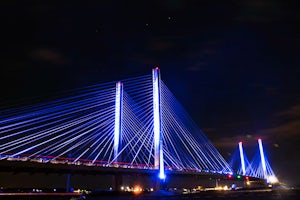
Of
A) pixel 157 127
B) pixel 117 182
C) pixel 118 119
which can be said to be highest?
pixel 118 119

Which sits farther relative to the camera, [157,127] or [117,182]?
[117,182]

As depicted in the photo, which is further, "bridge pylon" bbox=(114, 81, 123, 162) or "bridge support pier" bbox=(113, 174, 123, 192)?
"bridge support pier" bbox=(113, 174, 123, 192)

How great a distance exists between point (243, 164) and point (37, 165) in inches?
2401

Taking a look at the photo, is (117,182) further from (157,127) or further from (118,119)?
(157,127)

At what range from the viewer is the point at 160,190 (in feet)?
131

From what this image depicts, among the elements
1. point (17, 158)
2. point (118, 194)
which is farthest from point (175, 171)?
point (17, 158)

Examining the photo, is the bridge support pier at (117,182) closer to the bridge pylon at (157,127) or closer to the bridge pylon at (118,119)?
the bridge pylon at (118,119)

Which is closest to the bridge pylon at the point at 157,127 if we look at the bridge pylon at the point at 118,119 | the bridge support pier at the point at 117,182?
the bridge pylon at the point at 118,119

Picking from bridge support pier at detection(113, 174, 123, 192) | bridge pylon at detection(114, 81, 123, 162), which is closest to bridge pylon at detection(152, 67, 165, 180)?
bridge pylon at detection(114, 81, 123, 162)

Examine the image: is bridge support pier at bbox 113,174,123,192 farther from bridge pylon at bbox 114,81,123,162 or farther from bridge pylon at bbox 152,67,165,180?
bridge pylon at bbox 152,67,165,180

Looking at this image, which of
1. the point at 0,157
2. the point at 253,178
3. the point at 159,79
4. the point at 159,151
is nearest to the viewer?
the point at 0,157

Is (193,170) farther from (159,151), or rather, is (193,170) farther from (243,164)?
(243,164)

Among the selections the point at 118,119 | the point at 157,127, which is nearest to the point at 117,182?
the point at 118,119

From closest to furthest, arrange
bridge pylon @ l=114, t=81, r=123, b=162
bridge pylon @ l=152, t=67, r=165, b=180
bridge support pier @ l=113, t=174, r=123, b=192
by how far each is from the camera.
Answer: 1. bridge pylon @ l=152, t=67, r=165, b=180
2. bridge pylon @ l=114, t=81, r=123, b=162
3. bridge support pier @ l=113, t=174, r=123, b=192
